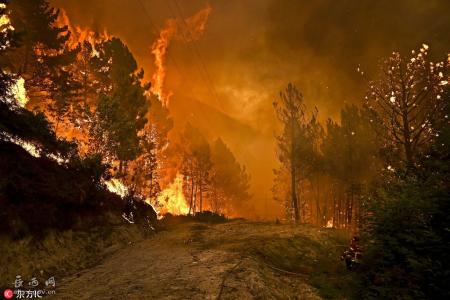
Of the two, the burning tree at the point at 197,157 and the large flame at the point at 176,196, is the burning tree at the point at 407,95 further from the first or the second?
the large flame at the point at 176,196

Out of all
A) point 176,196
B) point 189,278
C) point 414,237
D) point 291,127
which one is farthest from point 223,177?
point 414,237

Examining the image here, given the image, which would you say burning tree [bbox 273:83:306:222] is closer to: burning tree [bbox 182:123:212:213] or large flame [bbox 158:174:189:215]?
burning tree [bbox 182:123:212:213]

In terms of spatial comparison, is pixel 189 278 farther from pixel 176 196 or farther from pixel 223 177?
pixel 176 196

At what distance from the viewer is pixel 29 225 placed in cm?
1283

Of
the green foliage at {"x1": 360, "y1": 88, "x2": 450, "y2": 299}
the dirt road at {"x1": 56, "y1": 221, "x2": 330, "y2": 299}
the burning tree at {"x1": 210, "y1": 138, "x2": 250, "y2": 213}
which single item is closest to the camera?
the green foliage at {"x1": 360, "y1": 88, "x2": 450, "y2": 299}

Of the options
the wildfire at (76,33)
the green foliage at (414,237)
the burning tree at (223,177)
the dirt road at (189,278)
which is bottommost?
the dirt road at (189,278)

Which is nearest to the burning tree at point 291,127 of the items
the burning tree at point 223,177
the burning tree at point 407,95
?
the burning tree at point 407,95

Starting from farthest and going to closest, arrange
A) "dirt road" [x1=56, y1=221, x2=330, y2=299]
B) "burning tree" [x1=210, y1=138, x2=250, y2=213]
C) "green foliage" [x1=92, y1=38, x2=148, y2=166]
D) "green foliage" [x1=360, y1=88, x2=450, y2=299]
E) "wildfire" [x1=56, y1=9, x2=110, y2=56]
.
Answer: "wildfire" [x1=56, y1=9, x2=110, y2=56]
"burning tree" [x1=210, y1=138, x2=250, y2=213]
"green foliage" [x1=92, y1=38, x2=148, y2=166]
"dirt road" [x1=56, y1=221, x2=330, y2=299]
"green foliage" [x1=360, y1=88, x2=450, y2=299]

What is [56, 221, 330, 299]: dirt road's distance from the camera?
9.16 m

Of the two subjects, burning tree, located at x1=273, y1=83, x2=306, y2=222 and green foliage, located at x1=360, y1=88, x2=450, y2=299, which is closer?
green foliage, located at x1=360, y1=88, x2=450, y2=299

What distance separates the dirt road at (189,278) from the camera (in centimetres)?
916

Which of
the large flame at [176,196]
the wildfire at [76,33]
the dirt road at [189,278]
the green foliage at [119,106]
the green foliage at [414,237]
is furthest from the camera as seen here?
the large flame at [176,196]

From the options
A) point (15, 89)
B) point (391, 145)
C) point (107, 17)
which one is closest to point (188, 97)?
point (107, 17)

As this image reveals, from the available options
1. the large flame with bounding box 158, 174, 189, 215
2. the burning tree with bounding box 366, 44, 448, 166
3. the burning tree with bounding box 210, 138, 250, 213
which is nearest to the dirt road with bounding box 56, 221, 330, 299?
the burning tree with bounding box 366, 44, 448, 166
